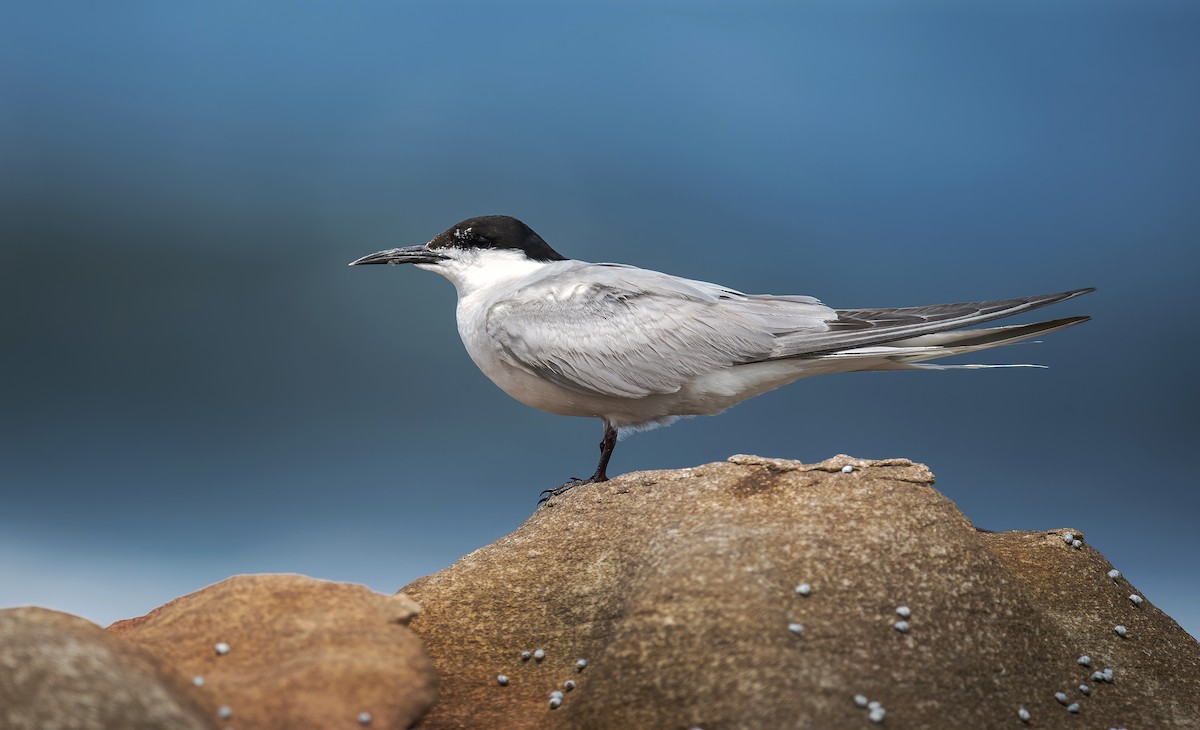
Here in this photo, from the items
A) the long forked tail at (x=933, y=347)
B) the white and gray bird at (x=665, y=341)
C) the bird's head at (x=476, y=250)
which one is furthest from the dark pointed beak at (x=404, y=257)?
the long forked tail at (x=933, y=347)

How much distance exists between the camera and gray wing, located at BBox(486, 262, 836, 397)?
5665mm

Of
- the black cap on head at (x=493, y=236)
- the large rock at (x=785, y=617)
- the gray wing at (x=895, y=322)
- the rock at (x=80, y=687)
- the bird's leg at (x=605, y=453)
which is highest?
the black cap on head at (x=493, y=236)

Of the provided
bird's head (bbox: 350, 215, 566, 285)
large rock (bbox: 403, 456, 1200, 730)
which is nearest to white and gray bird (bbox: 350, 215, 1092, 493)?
bird's head (bbox: 350, 215, 566, 285)

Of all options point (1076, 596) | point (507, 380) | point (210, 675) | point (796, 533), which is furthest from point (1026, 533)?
point (210, 675)

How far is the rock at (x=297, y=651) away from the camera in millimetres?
3564

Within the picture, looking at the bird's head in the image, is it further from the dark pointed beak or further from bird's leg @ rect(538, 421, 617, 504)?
bird's leg @ rect(538, 421, 617, 504)

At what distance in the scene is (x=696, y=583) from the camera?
4246 millimetres

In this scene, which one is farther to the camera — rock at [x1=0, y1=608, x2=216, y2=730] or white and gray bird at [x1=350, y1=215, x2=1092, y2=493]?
white and gray bird at [x1=350, y1=215, x2=1092, y2=493]

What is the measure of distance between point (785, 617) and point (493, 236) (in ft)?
10.6

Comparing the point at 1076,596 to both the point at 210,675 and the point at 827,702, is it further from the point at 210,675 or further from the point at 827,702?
the point at 210,675

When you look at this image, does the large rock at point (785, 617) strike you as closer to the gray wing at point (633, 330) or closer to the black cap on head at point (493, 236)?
the gray wing at point (633, 330)

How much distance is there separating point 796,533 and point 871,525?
352 mm

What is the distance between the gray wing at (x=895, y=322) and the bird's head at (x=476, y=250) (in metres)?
1.75

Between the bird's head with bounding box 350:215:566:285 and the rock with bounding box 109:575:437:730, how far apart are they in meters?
2.65
